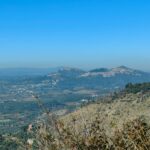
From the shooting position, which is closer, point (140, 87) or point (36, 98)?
point (36, 98)

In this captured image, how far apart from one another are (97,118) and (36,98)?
12.6 feet

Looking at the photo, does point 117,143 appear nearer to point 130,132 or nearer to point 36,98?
point 130,132

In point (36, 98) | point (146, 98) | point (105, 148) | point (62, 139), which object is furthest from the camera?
point (146, 98)

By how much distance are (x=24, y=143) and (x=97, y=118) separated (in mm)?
3143

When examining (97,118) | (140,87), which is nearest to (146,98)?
(140,87)

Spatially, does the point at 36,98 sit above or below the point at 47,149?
above

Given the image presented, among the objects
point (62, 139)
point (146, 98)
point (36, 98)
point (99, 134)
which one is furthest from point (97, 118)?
point (146, 98)

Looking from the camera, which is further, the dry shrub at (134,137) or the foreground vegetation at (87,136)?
the dry shrub at (134,137)

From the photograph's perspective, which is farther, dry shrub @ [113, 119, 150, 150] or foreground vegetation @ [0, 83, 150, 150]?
dry shrub @ [113, 119, 150, 150]

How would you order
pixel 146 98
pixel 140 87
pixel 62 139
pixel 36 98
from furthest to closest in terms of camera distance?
Result: pixel 140 87, pixel 146 98, pixel 62 139, pixel 36 98

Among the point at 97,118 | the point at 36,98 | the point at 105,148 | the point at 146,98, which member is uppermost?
the point at 36,98

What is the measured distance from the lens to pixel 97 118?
17.4m

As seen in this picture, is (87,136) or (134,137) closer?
(134,137)

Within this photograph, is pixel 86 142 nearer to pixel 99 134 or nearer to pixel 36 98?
pixel 99 134
